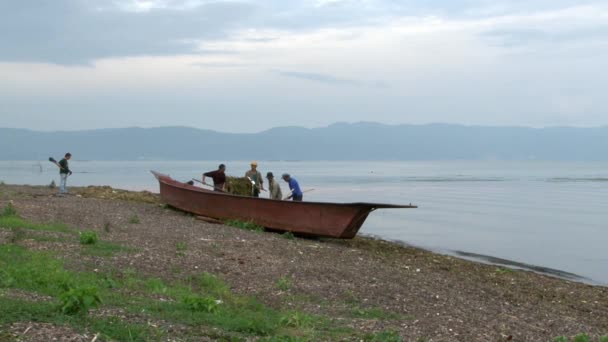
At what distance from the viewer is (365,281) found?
1176cm

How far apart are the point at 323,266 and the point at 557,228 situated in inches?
811

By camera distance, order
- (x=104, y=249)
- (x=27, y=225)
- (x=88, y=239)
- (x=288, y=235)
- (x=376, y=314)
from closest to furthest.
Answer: (x=376, y=314) < (x=104, y=249) < (x=88, y=239) < (x=27, y=225) < (x=288, y=235)

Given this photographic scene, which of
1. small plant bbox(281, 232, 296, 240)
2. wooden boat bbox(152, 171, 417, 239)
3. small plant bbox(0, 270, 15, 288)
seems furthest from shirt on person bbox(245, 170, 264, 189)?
small plant bbox(0, 270, 15, 288)

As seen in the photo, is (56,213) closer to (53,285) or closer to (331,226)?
(331,226)

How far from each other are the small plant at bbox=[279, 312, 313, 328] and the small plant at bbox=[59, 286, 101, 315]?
2238 mm

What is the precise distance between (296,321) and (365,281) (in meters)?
3.64

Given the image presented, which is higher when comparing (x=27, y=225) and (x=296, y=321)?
(x=27, y=225)

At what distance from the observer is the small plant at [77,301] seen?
A: 6.93 meters

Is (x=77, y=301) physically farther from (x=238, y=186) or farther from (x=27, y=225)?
(x=238, y=186)

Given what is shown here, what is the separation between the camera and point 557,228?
30.7 m

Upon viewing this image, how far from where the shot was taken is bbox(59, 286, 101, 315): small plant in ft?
22.7

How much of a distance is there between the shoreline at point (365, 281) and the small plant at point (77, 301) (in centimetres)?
310

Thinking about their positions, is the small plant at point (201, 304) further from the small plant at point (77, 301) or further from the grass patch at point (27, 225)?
the grass patch at point (27, 225)

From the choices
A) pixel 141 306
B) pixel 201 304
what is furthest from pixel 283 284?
pixel 141 306
